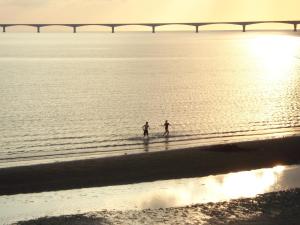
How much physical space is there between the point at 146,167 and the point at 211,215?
1156 centimetres

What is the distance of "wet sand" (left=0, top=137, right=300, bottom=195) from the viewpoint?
3350 cm

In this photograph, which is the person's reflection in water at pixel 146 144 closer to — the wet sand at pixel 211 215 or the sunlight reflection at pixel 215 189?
the sunlight reflection at pixel 215 189

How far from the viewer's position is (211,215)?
2644 centimetres

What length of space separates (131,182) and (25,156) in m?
11.5

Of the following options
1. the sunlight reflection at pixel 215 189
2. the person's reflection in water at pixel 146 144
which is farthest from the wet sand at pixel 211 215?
the person's reflection in water at pixel 146 144

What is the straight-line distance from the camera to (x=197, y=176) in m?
35.3

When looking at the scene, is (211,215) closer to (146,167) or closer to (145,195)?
(145,195)

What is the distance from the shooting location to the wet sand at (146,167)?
3350 cm

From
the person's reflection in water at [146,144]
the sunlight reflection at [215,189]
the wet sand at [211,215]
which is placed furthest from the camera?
the person's reflection in water at [146,144]

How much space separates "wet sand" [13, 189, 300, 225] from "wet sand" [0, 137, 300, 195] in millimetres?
6522

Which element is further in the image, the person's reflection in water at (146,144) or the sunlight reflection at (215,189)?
the person's reflection in water at (146,144)

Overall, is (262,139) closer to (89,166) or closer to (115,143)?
(115,143)

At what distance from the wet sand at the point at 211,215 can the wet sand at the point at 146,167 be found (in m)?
6.52

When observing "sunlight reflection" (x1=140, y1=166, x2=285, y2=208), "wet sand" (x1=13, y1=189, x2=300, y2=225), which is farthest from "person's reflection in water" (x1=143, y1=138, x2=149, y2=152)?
"wet sand" (x1=13, y1=189, x2=300, y2=225)
